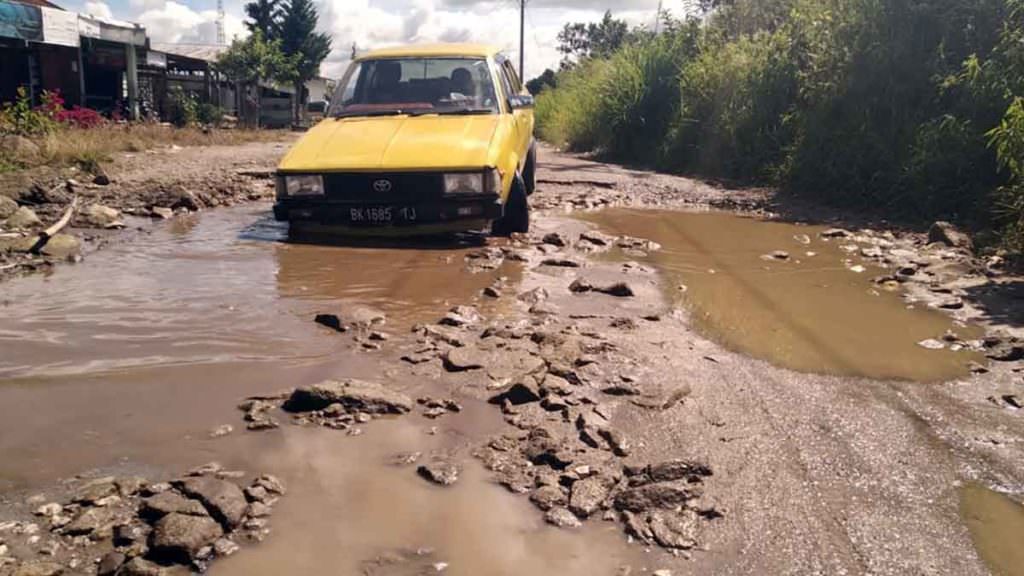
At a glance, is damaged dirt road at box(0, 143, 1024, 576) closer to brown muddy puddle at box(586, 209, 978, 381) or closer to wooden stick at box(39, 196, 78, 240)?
brown muddy puddle at box(586, 209, 978, 381)

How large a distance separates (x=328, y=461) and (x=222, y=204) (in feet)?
21.8

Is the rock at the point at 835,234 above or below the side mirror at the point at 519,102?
below

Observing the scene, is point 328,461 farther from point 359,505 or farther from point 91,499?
point 91,499

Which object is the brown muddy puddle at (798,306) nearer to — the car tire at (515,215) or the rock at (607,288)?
the rock at (607,288)

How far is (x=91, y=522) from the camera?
88.4 inches

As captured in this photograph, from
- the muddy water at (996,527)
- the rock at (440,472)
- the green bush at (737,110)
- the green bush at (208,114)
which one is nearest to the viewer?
the muddy water at (996,527)

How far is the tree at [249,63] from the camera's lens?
32.2m

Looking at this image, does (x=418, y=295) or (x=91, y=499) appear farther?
(x=418, y=295)

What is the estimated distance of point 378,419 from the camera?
Result: 3066 mm

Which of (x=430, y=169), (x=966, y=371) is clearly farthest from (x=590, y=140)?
(x=966, y=371)

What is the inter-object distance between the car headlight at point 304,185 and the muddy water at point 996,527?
15.2 ft

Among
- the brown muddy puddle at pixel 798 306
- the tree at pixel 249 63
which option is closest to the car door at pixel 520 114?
the brown muddy puddle at pixel 798 306

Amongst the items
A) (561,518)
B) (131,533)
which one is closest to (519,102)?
(561,518)

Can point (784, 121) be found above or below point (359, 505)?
above
